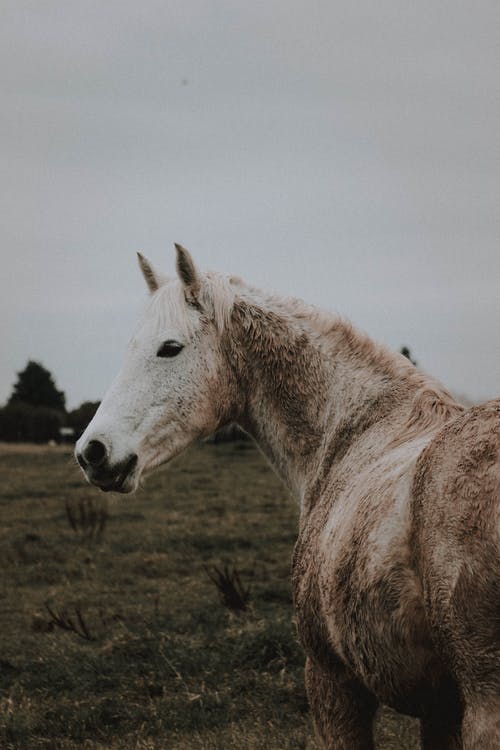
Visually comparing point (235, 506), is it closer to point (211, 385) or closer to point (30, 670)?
point (30, 670)

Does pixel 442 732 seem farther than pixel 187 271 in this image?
No

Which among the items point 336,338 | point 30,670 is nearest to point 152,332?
point 336,338

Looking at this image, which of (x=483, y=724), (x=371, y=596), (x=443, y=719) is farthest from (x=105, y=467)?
(x=483, y=724)

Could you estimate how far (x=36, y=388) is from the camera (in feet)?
178

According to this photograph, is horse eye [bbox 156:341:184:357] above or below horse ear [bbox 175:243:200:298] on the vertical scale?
below

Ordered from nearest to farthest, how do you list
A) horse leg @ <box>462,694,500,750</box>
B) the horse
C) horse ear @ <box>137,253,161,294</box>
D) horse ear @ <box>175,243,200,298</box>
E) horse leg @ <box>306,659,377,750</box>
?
1. horse leg @ <box>462,694,500,750</box>
2. the horse
3. horse leg @ <box>306,659,377,750</box>
4. horse ear @ <box>175,243,200,298</box>
5. horse ear @ <box>137,253,161,294</box>

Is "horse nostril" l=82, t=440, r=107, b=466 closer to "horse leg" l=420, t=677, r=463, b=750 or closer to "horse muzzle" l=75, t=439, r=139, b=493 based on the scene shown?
"horse muzzle" l=75, t=439, r=139, b=493

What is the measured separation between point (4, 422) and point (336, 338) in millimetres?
38759

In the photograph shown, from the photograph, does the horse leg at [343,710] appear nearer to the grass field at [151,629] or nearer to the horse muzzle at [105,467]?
the horse muzzle at [105,467]

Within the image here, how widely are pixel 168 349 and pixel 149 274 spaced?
656 mm

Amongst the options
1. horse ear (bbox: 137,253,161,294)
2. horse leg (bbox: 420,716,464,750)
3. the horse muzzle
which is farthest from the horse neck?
horse leg (bbox: 420,716,464,750)

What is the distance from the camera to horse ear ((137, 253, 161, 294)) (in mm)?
4406

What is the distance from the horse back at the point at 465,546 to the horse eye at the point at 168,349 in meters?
1.64

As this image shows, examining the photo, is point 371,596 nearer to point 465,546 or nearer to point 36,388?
point 465,546
